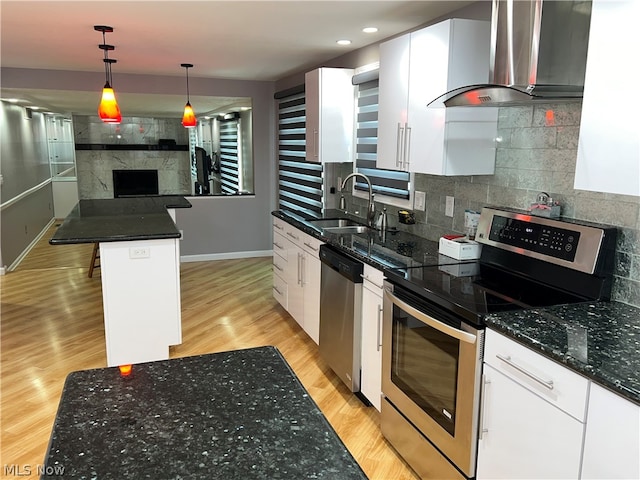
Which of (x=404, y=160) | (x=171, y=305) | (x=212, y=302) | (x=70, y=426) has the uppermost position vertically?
(x=404, y=160)

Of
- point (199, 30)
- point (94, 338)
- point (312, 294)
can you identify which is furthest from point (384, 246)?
point (94, 338)

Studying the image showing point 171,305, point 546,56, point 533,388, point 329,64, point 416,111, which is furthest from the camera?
point 329,64

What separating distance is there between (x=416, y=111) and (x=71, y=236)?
2.32 m

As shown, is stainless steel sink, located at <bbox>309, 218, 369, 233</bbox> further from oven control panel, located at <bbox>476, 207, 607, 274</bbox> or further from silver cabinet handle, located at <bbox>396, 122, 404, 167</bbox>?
oven control panel, located at <bbox>476, 207, 607, 274</bbox>

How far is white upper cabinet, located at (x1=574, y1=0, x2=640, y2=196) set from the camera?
5.17ft

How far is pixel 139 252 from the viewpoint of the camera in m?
3.43

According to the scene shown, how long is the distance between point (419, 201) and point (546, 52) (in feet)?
5.22

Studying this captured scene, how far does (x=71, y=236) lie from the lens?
3.25 metres

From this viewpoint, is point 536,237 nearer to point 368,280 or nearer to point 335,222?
point 368,280

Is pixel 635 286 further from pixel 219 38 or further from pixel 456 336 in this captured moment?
pixel 219 38

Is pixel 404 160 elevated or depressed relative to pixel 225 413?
elevated

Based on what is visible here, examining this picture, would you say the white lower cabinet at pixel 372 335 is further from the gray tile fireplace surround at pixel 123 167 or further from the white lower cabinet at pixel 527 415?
the gray tile fireplace surround at pixel 123 167

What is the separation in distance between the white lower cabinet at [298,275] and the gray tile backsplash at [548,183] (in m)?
1.10

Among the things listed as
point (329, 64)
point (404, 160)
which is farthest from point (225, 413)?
point (329, 64)
